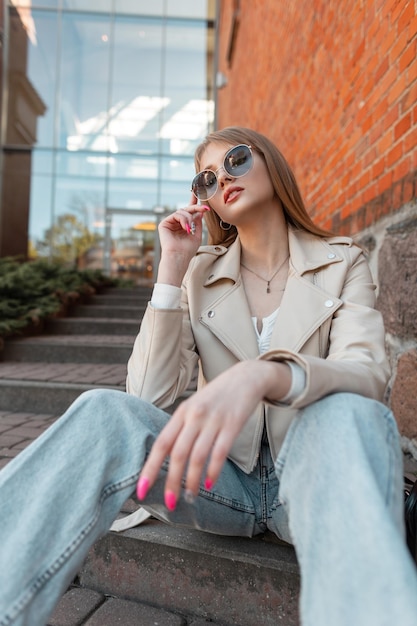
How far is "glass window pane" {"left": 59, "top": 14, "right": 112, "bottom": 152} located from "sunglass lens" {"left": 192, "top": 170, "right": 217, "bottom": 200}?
43.4ft

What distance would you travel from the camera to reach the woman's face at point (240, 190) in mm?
1756

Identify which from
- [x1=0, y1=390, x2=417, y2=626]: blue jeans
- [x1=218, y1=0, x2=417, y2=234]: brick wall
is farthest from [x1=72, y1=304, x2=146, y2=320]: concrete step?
[x1=0, y1=390, x2=417, y2=626]: blue jeans

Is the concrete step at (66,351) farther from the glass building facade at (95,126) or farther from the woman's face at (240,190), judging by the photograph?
the glass building facade at (95,126)

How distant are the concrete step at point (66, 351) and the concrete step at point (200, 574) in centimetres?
322

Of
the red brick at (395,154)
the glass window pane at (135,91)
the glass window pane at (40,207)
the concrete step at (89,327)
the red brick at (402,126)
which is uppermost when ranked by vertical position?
the glass window pane at (135,91)

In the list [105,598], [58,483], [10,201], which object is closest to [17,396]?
[105,598]

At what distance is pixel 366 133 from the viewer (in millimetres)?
2824

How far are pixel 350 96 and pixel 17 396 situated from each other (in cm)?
316

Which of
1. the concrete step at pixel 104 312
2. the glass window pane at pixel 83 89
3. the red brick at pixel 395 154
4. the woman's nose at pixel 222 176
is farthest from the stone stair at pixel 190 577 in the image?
the glass window pane at pixel 83 89

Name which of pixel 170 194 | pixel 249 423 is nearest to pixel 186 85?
pixel 170 194

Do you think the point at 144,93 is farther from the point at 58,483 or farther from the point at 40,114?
the point at 58,483

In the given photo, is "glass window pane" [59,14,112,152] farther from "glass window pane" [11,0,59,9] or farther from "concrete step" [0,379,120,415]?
"concrete step" [0,379,120,415]

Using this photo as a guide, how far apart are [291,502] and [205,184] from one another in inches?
45.4

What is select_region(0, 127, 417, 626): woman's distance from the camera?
0.95m
